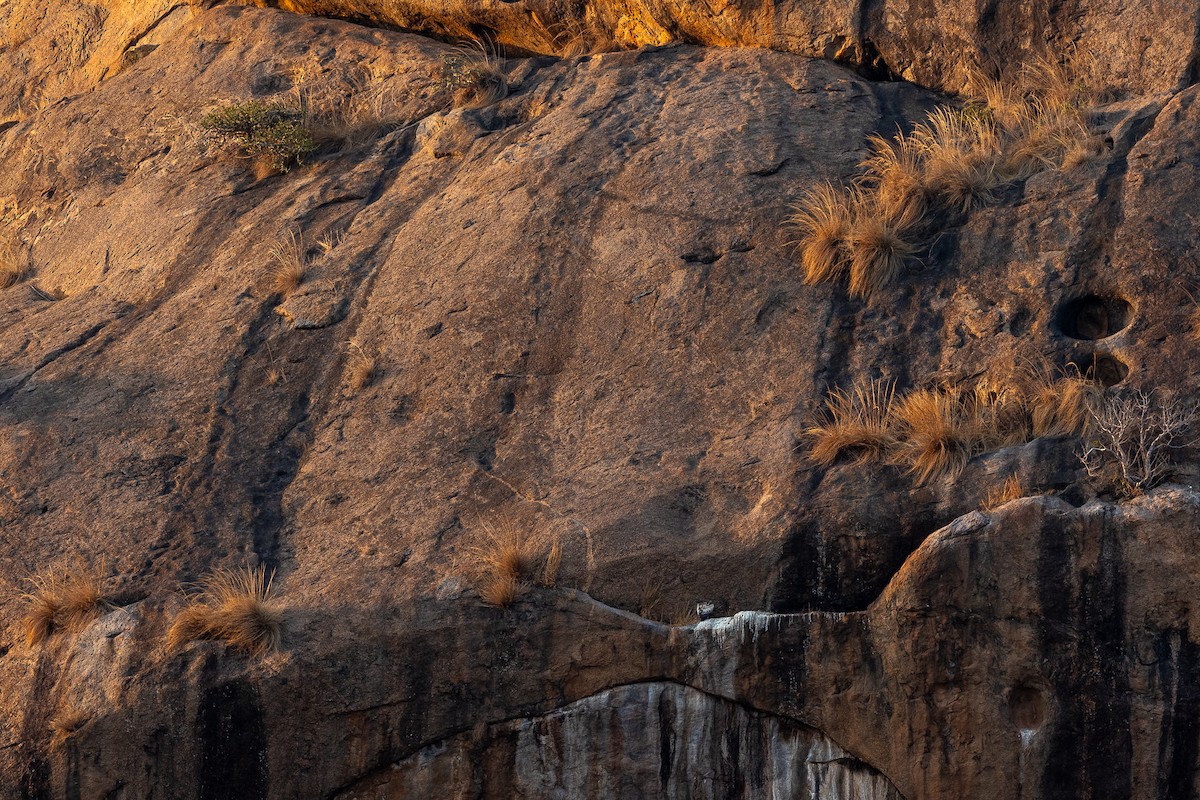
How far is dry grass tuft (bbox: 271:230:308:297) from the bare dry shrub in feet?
19.2

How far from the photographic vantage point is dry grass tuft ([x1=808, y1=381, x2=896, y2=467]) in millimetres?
8125

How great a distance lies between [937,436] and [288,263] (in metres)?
5.20

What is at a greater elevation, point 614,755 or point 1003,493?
point 1003,493

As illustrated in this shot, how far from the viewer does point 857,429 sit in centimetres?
813

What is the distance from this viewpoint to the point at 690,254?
378 inches

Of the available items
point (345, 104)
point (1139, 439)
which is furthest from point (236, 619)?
point (345, 104)

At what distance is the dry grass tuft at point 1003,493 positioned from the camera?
7535mm

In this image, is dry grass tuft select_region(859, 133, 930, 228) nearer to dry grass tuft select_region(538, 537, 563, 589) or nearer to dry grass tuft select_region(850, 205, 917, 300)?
dry grass tuft select_region(850, 205, 917, 300)

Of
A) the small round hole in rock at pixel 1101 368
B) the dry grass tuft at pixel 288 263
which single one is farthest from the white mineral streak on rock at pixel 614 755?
the dry grass tuft at pixel 288 263

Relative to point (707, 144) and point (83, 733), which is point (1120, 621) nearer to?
point (707, 144)

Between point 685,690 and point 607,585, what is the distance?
741 millimetres

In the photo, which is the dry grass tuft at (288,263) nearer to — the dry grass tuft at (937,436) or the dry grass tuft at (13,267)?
the dry grass tuft at (13,267)

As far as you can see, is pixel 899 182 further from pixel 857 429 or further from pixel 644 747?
pixel 644 747

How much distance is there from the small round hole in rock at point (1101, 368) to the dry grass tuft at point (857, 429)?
3.63ft
